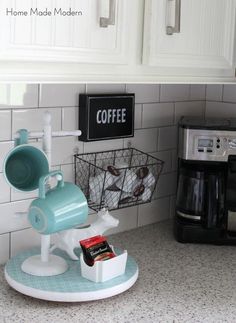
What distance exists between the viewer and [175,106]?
6.09ft

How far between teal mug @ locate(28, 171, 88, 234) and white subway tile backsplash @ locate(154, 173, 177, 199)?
631mm

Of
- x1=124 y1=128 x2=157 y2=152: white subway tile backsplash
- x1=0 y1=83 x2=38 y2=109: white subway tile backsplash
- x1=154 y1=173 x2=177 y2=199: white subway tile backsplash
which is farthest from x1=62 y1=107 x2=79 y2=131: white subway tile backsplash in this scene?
x1=154 y1=173 x2=177 y2=199: white subway tile backsplash

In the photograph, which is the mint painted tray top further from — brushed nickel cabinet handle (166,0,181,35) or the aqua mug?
brushed nickel cabinet handle (166,0,181,35)

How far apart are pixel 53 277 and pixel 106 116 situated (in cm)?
52

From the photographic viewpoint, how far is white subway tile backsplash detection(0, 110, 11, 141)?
138cm

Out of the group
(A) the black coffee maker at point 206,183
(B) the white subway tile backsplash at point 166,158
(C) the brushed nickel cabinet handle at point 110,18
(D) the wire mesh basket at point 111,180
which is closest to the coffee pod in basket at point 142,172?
(D) the wire mesh basket at point 111,180

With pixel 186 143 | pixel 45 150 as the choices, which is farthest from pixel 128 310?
pixel 186 143

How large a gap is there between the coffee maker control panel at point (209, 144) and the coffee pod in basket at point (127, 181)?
0.17m

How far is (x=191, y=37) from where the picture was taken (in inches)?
54.7

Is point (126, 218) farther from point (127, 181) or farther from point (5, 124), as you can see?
point (5, 124)

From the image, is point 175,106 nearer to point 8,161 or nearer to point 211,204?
point 211,204

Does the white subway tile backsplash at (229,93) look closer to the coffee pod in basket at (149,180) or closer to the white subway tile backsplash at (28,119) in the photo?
the coffee pod in basket at (149,180)

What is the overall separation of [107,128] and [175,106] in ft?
1.11

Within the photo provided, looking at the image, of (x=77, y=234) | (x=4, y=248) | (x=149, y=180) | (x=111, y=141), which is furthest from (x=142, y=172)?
(x=4, y=248)
